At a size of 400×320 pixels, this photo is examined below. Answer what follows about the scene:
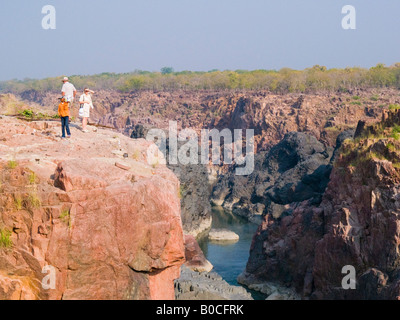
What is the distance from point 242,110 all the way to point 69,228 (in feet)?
266

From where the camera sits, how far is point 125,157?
1285 centimetres

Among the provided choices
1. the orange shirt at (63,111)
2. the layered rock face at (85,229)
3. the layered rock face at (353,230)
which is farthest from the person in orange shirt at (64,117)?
the layered rock face at (353,230)

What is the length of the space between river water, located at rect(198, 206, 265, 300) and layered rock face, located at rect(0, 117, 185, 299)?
25.1m

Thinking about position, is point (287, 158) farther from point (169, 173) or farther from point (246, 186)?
point (169, 173)

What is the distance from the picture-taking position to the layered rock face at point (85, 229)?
32.3 ft

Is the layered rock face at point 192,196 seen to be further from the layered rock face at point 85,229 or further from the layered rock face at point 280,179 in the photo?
the layered rock face at point 85,229

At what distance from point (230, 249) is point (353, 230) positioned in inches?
866

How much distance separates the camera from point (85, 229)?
32.9 feet

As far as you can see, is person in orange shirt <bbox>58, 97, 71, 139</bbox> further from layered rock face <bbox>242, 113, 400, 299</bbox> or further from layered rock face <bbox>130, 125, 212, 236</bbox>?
layered rock face <bbox>130, 125, 212, 236</bbox>

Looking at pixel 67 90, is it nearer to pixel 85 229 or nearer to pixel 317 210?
pixel 85 229

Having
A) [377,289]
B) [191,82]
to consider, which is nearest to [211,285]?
[377,289]

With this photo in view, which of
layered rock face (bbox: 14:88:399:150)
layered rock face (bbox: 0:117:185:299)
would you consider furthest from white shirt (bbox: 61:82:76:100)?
layered rock face (bbox: 14:88:399:150)

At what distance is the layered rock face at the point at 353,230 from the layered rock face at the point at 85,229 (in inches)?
517

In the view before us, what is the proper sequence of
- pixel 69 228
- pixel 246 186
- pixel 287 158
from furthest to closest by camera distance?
pixel 246 186, pixel 287 158, pixel 69 228
